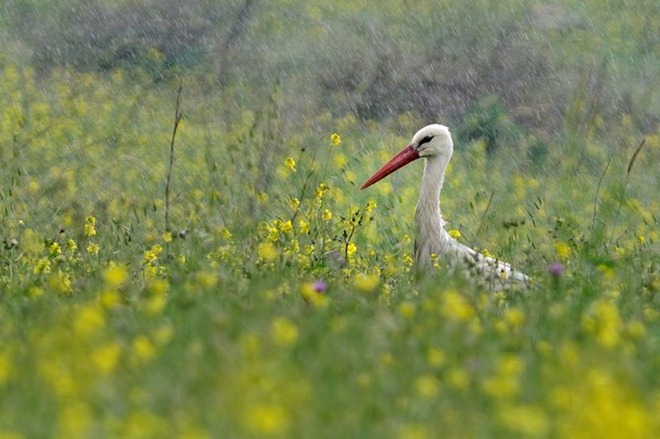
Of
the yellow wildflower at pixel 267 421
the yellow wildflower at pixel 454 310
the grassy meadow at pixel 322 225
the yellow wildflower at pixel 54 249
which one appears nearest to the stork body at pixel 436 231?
the grassy meadow at pixel 322 225

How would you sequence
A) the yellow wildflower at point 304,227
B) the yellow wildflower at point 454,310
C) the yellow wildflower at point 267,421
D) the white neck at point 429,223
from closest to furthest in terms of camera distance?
the yellow wildflower at point 267,421 → the yellow wildflower at point 454,310 → the yellow wildflower at point 304,227 → the white neck at point 429,223

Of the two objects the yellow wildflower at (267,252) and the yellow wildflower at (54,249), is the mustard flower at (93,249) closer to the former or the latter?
the yellow wildflower at (54,249)

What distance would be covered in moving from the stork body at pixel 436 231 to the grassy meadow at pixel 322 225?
195 mm

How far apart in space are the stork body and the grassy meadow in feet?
0.64

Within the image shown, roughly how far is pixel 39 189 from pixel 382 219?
2.46m

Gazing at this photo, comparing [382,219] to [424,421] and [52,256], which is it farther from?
[424,421]

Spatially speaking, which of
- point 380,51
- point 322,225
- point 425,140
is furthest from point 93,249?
point 380,51

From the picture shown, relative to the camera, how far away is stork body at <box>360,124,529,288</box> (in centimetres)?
647

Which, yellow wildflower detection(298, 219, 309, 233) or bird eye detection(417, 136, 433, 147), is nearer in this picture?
yellow wildflower detection(298, 219, 309, 233)

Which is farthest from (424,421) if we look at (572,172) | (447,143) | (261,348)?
(572,172)

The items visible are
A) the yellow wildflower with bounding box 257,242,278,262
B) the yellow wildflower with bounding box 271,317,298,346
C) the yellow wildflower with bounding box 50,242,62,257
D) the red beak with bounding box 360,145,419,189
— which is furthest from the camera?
the red beak with bounding box 360,145,419,189

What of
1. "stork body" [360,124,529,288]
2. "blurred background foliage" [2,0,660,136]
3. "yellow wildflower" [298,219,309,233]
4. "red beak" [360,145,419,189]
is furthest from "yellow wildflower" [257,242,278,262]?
"blurred background foliage" [2,0,660,136]

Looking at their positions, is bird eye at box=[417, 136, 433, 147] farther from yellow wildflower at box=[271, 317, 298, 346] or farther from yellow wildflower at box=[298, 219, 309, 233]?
yellow wildflower at box=[271, 317, 298, 346]

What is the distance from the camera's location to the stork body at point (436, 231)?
21.2 feet
